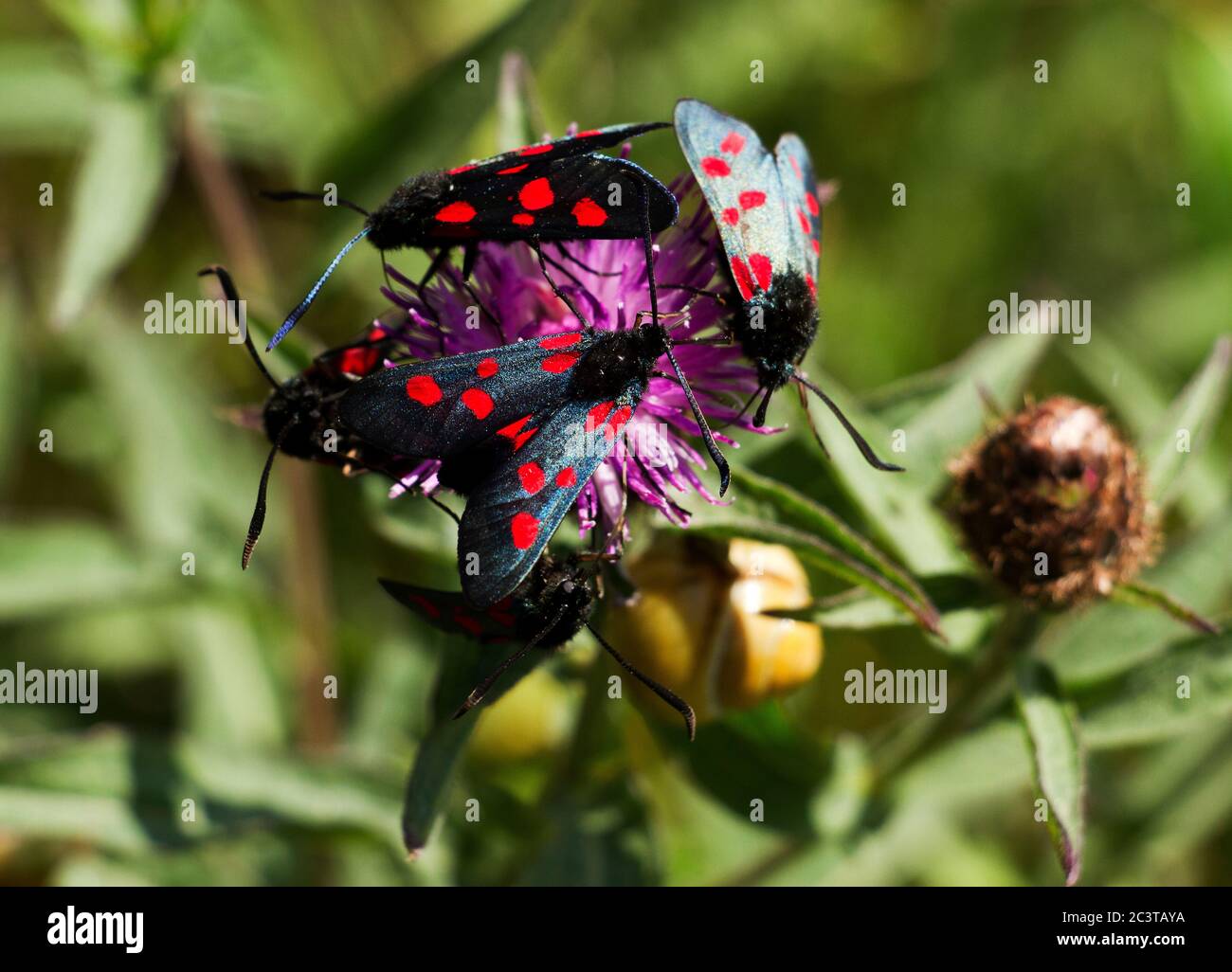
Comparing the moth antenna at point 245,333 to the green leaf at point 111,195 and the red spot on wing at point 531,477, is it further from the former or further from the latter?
the green leaf at point 111,195

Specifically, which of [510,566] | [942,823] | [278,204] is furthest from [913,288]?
[510,566]

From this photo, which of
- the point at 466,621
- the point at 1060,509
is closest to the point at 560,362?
the point at 466,621

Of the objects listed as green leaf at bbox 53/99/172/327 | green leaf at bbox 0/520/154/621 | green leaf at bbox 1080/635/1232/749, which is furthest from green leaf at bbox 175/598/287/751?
green leaf at bbox 1080/635/1232/749

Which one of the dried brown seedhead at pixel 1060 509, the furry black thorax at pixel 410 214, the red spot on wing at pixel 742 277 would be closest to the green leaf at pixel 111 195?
the furry black thorax at pixel 410 214

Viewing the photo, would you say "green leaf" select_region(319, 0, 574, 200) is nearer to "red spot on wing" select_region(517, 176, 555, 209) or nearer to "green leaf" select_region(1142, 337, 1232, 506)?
"red spot on wing" select_region(517, 176, 555, 209)

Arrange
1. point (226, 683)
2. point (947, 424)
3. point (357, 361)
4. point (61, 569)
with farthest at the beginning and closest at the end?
point (226, 683)
point (61, 569)
point (947, 424)
point (357, 361)

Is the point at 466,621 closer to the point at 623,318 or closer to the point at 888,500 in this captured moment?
the point at 623,318
